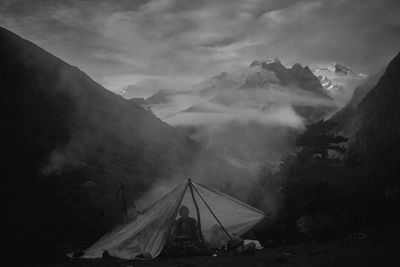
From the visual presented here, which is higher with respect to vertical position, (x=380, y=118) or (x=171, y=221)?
(x=380, y=118)

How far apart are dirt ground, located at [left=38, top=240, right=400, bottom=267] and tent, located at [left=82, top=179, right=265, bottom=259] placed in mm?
772

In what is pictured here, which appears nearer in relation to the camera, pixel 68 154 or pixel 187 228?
pixel 187 228

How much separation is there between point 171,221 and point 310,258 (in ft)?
14.3

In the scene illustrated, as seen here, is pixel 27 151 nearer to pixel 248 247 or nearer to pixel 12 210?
pixel 12 210

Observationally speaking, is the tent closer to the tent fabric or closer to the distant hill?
the tent fabric

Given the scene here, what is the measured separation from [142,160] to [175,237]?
1890 cm

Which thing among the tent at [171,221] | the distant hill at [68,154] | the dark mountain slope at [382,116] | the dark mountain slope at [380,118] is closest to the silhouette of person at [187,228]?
the tent at [171,221]

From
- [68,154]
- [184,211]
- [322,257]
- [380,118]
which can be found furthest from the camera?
[380,118]

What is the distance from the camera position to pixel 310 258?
334 inches

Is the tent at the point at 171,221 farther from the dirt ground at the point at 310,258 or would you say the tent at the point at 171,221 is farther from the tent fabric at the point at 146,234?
the dirt ground at the point at 310,258

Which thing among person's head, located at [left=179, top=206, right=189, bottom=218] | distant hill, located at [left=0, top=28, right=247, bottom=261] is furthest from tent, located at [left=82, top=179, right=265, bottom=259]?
distant hill, located at [left=0, top=28, right=247, bottom=261]

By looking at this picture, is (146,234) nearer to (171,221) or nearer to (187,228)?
(171,221)

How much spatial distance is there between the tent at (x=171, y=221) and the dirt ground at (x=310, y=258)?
0.77 metres

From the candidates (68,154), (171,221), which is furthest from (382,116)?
(171,221)
